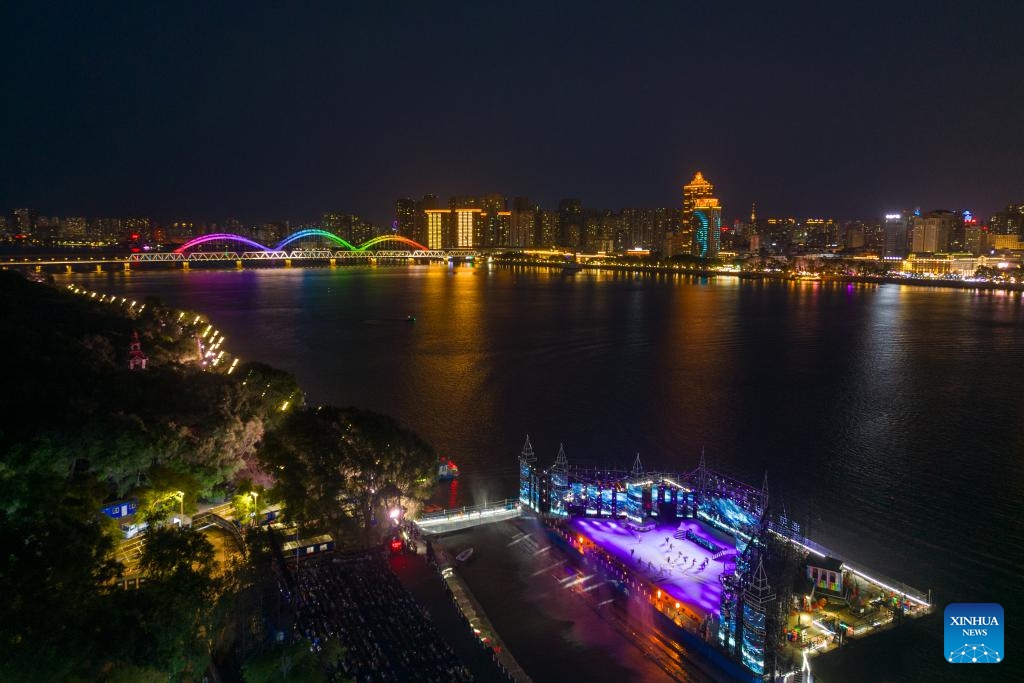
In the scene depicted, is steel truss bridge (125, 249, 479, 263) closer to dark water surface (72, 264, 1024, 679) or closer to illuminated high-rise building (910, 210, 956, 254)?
dark water surface (72, 264, 1024, 679)

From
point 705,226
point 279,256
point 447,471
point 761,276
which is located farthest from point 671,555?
point 705,226

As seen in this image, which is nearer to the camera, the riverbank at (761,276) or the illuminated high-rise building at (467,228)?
the riverbank at (761,276)

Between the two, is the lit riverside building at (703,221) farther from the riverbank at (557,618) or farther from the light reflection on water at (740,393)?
the riverbank at (557,618)

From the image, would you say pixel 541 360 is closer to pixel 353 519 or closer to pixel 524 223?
pixel 353 519

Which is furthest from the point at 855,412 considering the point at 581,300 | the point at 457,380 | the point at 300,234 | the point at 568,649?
the point at 300,234

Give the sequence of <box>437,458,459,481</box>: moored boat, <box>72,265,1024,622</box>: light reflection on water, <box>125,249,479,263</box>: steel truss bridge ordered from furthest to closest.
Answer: <box>125,249,479,263</box>: steel truss bridge
<box>437,458,459,481</box>: moored boat
<box>72,265,1024,622</box>: light reflection on water

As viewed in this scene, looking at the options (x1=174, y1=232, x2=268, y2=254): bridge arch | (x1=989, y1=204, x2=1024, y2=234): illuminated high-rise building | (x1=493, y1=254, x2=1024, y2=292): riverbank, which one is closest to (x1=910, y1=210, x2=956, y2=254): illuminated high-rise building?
(x1=989, y1=204, x2=1024, y2=234): illuminated high-rise building

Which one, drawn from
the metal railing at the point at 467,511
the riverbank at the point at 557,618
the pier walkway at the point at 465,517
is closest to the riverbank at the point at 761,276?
the metal railing at the point at 467,511
